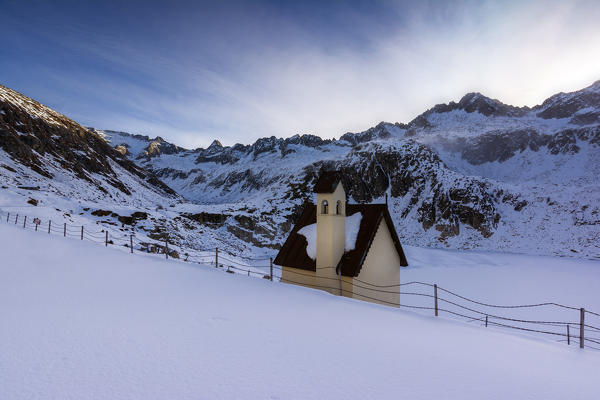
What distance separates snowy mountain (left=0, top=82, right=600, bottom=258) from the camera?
5481 centimetres

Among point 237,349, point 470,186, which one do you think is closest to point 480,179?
point 470,186

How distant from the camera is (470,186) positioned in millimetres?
68000

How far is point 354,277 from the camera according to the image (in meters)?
14.0

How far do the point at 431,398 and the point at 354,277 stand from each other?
9871mm

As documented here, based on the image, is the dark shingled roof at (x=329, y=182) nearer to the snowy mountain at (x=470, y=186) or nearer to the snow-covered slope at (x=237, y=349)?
the snow-covered slope at (x=237, y=349)

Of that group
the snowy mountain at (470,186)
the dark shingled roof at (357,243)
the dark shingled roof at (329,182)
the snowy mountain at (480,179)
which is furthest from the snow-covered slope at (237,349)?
the snowy mountain at (480,179)

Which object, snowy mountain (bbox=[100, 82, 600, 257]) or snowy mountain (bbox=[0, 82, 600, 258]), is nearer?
snowy mountain (bbox=[0, 82, 600, 258])

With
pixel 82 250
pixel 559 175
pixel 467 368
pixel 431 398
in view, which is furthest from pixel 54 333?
pixel 559 175

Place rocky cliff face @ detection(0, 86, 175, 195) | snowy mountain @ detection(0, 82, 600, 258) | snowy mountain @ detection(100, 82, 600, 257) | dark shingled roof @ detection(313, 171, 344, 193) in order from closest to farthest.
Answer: dark shingled roof @ detection(313, 171, 344, 193) → snowy mountain @ detection(0, 82, 600, 258) → snowy mountain @ detection(100, 82, 600, 257) → rocky cliff face @ detection(0, 86, 175, 195)

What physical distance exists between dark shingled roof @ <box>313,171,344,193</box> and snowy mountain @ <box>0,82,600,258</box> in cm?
3313

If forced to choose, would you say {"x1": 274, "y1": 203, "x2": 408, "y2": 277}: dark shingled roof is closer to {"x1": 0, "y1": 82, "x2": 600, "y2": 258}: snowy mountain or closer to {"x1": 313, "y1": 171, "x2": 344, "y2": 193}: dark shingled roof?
{"x1": 313, "y1": 171, "x2": 344, "y2": 193}: dark shingled roof

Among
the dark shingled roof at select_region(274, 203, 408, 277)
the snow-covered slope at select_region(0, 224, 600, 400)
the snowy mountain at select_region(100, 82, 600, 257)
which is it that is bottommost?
the snow-covered slope at select_region(0, 224, 600, 400)

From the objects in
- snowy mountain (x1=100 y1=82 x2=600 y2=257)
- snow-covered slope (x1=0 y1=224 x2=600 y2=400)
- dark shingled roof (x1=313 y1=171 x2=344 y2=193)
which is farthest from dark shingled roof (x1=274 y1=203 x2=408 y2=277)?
snowy mountain (x1=100 y1=82 x2=600 y2=257)

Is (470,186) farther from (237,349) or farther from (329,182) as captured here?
(237,349)
